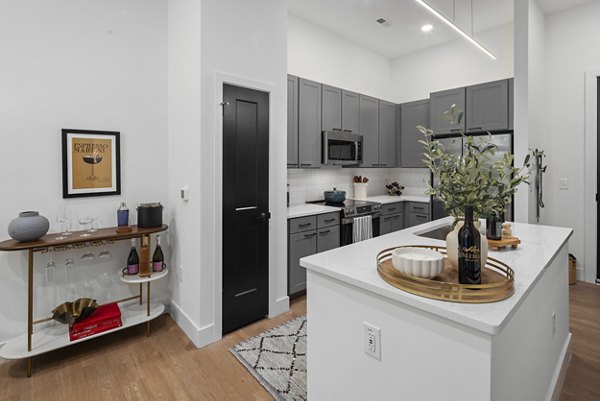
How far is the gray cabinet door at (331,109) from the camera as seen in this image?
411 centimetres

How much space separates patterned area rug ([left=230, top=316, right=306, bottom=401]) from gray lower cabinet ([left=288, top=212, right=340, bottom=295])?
1.99 ft

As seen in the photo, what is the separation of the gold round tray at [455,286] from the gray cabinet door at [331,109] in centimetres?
308

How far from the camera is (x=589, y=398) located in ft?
6.32

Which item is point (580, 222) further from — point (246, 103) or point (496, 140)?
point (246, 103)

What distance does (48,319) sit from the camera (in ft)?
7.91

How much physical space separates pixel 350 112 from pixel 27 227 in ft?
12.3

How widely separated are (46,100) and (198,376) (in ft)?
7.71

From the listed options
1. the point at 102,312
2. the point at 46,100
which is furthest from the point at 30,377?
the point at 46,100

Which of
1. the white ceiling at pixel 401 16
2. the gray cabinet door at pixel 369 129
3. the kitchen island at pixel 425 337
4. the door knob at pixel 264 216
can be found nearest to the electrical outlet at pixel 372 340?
the kitchen island at pixel 425 337

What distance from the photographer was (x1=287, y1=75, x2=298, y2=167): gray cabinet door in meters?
3.71

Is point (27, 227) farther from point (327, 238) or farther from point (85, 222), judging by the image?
point (327, 238)

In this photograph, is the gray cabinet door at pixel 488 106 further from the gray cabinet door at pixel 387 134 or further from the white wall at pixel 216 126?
the white wall at pixel 216 126

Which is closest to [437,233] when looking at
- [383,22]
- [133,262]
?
[133,262]

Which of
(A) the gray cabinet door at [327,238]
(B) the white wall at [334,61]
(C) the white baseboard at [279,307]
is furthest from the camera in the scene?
(B) the white wall at [334,61]
